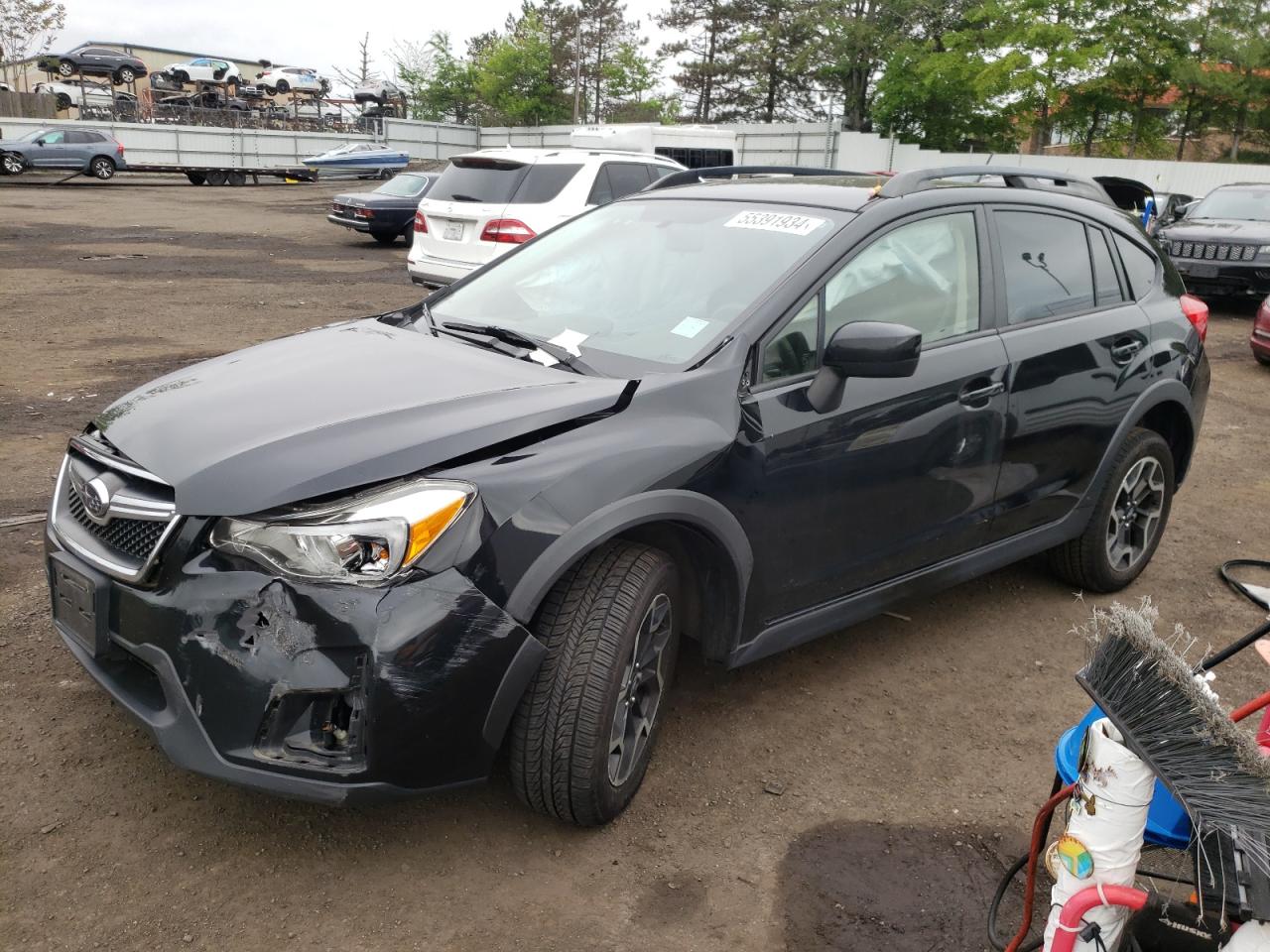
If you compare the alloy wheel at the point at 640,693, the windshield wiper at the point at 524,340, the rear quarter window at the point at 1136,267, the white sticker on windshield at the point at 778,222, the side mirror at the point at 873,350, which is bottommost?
the alloy wheel at the point at 640,693

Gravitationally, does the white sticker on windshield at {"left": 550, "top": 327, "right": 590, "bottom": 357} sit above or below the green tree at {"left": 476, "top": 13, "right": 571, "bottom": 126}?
below

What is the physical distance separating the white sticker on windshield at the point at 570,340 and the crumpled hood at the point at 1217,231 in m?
12.3

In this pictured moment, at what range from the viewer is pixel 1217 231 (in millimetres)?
13406

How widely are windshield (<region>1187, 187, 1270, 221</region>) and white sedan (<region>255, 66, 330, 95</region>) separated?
4503 cm

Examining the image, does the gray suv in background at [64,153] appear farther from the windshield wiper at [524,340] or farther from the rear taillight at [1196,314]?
the rear taillight at [1196,314]

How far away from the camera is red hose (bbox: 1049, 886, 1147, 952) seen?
6.20 feet

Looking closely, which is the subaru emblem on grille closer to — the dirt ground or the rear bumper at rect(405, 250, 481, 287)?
the dirt ground

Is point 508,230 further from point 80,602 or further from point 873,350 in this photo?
point 80,602

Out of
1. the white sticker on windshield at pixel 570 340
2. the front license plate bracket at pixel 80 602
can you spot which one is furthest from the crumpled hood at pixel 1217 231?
the front license plate bracket at pixel 80 602

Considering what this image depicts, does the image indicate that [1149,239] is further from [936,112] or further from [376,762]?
[936,112]

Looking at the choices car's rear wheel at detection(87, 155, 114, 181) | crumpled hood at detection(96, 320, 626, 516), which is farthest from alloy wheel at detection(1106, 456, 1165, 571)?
car's rear wheel at detection(87, 155, 114, 181)

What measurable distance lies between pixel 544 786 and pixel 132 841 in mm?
1082

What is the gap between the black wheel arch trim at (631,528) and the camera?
263cm

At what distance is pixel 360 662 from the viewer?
2.45 meters
